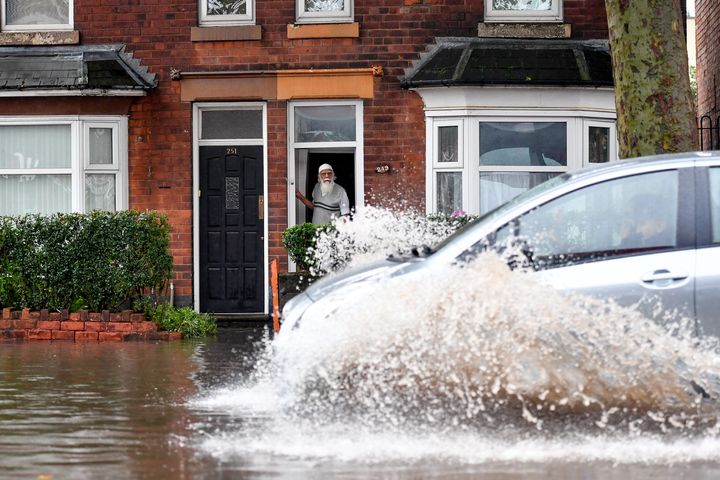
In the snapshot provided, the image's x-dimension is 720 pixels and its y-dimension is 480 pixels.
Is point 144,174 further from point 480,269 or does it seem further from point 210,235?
point 480,269

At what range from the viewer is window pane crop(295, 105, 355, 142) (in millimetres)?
18609

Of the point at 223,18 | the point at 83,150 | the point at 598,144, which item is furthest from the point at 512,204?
the point at 83,150

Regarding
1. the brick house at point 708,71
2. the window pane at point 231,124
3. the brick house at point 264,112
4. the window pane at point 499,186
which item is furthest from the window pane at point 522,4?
the brick house at point 708,71

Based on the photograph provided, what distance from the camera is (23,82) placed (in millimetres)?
18094

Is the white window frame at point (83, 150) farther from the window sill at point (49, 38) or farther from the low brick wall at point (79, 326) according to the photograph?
the low brick wall at point (79, 326)

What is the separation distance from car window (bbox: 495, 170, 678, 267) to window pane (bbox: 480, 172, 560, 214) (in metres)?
9.57

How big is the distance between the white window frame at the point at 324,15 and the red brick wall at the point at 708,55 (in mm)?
6580

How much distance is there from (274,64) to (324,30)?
821 mm

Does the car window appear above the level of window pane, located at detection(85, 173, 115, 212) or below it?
below

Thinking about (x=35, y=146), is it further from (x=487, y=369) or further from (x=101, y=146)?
(x=487, y=369)

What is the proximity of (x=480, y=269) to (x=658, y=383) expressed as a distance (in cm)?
124

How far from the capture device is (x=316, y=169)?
61.8ft

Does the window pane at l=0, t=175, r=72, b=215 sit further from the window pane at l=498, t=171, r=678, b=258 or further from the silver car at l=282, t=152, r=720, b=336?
the window pane at l=498, t=171, r=678, b=258

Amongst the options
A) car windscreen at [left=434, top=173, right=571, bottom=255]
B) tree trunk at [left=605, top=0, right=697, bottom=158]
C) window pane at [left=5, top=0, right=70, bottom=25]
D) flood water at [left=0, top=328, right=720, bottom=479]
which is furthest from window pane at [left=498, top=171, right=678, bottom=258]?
window pane at [left=5, top=0, right=70, bottom=25]
